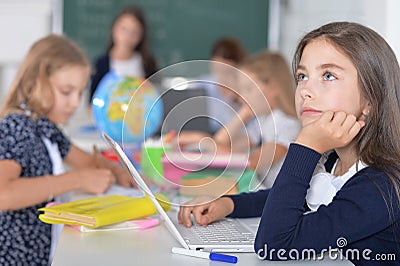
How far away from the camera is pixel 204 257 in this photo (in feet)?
4.33

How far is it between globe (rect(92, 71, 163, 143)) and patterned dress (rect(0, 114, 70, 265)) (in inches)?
8.9

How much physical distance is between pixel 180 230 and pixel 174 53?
3.74m

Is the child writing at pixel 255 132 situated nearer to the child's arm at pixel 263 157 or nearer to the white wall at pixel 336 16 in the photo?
the child's arm at pixel 263 157

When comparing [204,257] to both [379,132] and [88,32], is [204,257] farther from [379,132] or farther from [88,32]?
[88,32]

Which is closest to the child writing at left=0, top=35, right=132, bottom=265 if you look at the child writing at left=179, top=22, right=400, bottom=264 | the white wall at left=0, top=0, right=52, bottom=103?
the child writing at left=179, top=22, right=400, bottom=264

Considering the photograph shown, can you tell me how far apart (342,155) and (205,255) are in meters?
0.38

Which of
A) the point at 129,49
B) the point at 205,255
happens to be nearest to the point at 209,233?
the point at 205,255

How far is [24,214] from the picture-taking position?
200 centimetres

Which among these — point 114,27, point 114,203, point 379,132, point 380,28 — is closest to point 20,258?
point 114,203

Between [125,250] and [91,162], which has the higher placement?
[125,250]

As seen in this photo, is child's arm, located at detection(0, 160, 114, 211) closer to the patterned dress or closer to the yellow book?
the patterned dress

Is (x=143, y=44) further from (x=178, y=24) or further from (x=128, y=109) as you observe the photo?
(x=128, y=109)

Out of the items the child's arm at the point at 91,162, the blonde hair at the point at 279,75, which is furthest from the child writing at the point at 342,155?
the blonde hair at the point at 279,75

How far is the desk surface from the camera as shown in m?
1.29
